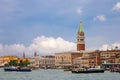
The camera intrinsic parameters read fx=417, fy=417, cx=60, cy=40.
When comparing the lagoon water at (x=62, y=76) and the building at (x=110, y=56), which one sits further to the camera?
the building at (x=110, y=56)

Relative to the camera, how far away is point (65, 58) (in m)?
150

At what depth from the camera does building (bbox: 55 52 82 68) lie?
14612 cm

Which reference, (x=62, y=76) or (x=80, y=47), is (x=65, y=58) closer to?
(x=80, y=47)

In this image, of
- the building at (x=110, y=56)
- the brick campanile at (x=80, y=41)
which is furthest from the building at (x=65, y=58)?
the building at (x=110, y=56)

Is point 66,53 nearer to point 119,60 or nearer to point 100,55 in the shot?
point 100,55

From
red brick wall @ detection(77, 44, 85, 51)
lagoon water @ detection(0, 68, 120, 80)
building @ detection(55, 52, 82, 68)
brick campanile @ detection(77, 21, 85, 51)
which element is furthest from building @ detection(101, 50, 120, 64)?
lagoon water @ detection(0, 68, 120, 80)

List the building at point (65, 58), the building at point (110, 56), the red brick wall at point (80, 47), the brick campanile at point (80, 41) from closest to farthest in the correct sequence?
the building at point (110, 56) < the building at point (65, 58) < the red brick wall at point (80, 47) < the brick campanile at point (80, 41)

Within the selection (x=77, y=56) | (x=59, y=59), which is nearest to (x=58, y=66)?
(x=59, y=59)

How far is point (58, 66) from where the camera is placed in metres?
157

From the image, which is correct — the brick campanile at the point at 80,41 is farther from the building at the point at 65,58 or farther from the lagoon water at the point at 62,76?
the lagoon water at the point at 62,76

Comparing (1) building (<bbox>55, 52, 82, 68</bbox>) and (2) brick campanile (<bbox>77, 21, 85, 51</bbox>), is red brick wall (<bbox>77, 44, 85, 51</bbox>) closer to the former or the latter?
(2) brick campanile (<bbox>77, 21, 85, 51</bbox>)

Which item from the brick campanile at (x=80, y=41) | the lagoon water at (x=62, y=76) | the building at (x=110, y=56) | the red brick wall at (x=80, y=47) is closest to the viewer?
the lagoon water at (x=62, y=76)

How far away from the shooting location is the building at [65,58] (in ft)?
479

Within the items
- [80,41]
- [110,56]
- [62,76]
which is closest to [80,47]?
[80,41]
